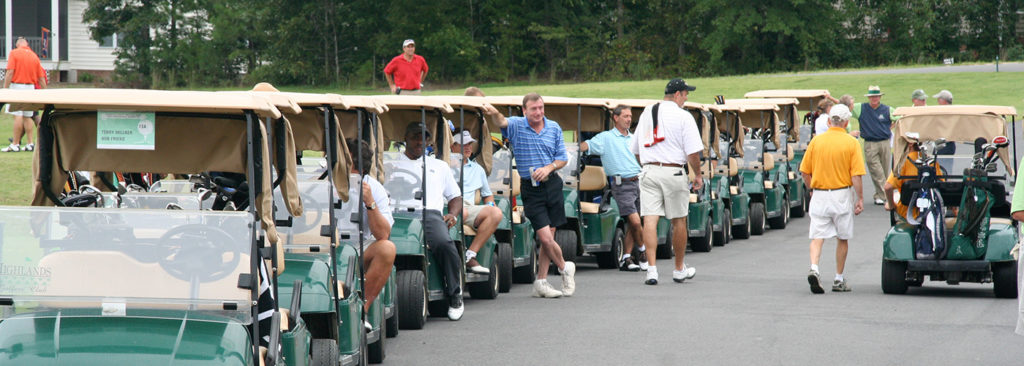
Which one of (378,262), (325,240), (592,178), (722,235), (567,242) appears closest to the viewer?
(325,240)

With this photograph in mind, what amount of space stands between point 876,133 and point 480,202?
34.2ft

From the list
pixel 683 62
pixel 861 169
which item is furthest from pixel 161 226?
pixel 683 62

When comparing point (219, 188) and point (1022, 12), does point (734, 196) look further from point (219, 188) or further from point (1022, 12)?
point (1022, 12)

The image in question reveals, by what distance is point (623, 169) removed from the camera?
533 inches

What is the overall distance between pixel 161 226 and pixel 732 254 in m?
10.6

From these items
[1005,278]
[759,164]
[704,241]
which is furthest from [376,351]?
[759,164]

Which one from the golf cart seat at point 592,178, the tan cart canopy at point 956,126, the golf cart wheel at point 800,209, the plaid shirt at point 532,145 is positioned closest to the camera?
the plaid shirt at point 532,145

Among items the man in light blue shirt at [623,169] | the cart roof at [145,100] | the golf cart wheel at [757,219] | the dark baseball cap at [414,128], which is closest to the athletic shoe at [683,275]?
the man in light blue shirt at [623,169]

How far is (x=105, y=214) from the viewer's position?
5.73 m

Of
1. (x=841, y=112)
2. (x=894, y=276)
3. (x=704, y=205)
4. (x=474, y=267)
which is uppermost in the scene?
(x=841, y=112)

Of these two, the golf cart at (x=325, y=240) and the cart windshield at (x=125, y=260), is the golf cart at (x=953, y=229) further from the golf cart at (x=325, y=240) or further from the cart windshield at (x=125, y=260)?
the cart windshield at (x=125, y=260)

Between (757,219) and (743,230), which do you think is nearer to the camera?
(743,230)

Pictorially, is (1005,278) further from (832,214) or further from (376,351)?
(376,351)

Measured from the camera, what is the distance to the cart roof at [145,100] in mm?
5539
